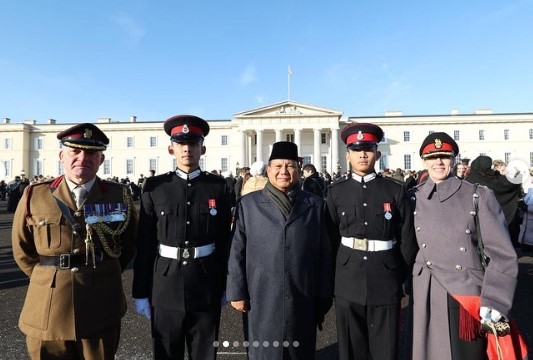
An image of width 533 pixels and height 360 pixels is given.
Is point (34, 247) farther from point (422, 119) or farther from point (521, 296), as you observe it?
point (422, 119)

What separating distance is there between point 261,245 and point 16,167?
238 feet

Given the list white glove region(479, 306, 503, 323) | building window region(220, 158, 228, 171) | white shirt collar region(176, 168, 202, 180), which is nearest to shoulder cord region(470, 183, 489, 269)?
white glove region(479, 306, 503, 323)

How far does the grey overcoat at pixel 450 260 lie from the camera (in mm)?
2617

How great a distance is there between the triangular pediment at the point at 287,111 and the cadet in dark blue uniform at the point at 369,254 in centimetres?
5241

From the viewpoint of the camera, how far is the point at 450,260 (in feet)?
9.08

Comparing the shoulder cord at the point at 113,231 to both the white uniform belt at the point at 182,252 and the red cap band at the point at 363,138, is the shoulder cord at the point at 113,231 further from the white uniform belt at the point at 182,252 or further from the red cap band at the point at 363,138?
the red cap band at the point at 363,138

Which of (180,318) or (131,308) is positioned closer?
(180,318)

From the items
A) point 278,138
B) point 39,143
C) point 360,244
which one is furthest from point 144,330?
point 39,143

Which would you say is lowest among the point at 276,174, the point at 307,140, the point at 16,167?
the point at 276,174

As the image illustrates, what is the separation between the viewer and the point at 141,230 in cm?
311

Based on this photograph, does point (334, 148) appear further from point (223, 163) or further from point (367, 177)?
point (367, 177)

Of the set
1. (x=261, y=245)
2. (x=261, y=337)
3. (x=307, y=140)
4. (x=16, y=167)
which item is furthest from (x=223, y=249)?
(x=16, y=167)

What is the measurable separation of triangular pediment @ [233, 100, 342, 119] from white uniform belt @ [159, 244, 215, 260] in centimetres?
5277

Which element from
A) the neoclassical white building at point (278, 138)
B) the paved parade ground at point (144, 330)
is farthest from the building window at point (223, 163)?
the paved parade ground at point (144, 330)
